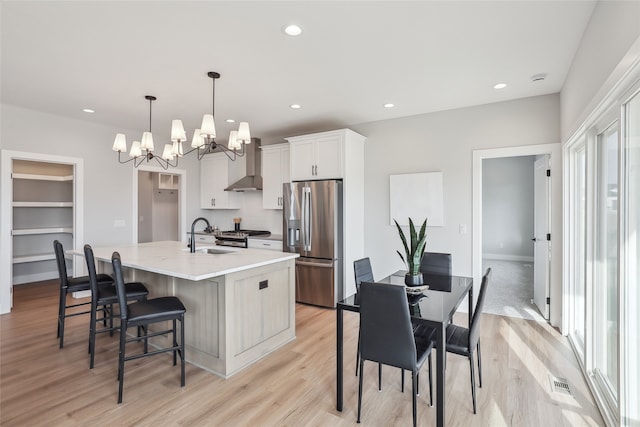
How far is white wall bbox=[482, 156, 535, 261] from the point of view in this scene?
25.5ft

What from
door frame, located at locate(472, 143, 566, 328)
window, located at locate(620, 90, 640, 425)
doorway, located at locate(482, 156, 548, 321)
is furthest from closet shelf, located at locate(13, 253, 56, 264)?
doorway, located at locate(482, 156, 548, 321)

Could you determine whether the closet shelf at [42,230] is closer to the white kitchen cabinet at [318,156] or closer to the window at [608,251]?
→ the white kitchen cabinet at [318,156]

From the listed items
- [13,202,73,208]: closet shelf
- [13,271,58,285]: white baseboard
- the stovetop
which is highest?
[13,202,73,208]: closet shelf

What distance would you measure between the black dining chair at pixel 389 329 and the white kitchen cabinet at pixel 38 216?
5805 millimetres

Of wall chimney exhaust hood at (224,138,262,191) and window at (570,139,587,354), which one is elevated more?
wall chimney exhaust hood at (224,138,262,191)

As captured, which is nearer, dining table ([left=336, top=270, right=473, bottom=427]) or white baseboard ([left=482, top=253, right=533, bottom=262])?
dining table ([left=336, top=270, right=473, bottom=427])

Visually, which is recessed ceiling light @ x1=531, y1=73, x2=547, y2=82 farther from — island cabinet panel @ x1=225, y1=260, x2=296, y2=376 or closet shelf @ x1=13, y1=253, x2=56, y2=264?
closet shelf @ x1=13, y1=253, x2=56, y2=264

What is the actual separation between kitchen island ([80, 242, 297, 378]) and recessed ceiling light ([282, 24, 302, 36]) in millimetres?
1823

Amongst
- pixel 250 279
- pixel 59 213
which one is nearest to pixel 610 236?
pixel 250 279

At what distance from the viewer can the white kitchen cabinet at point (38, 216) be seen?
18.7 ft

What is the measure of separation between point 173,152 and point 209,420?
2.51 m

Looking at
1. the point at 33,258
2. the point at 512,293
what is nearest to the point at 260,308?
the point at 512,293

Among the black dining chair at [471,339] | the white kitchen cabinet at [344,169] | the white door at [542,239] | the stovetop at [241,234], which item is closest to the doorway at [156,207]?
the stovetop at [241,234]

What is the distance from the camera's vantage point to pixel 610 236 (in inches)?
86.4
